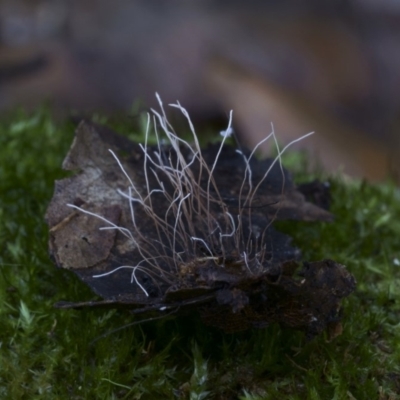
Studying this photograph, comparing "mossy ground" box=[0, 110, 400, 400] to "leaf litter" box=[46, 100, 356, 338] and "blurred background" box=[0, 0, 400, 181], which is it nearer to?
"leaf litter" box=[46, 100, 356, 338]

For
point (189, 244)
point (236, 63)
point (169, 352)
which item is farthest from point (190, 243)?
point (236, 63)

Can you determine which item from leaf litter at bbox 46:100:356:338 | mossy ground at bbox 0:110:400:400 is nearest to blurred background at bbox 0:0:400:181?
leaf litter at bbox 46:100:356:338

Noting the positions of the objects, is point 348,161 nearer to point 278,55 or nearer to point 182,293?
point 278,55

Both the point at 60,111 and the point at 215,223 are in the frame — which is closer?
the point at 215,223

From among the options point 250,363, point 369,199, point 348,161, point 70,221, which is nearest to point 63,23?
point 348,161

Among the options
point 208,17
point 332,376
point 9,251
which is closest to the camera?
point 332,376

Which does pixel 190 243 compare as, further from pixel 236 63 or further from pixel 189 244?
pixel 236 63

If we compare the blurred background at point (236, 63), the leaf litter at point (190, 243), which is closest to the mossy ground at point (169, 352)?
the leaf litter at point (190, 243)
